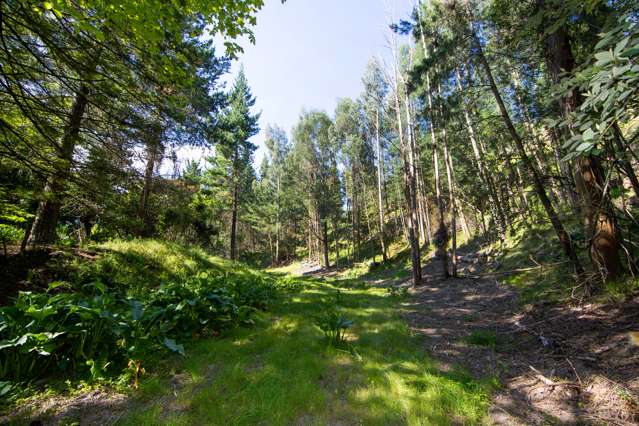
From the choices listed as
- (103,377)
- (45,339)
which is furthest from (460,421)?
(45,339)

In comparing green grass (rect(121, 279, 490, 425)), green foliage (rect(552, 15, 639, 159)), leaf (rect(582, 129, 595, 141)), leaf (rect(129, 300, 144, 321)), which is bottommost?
green grass (rect(121, 279, 490, 425))

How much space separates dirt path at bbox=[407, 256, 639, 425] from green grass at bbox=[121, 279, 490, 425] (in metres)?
0.40

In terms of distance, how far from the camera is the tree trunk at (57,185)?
3646 mm

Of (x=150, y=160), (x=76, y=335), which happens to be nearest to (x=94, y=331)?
(x=76, y=335)

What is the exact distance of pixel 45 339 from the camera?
2.06 m

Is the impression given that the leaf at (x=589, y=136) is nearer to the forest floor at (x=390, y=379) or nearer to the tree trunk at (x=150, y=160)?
the forest floor at (x=390, y=379)

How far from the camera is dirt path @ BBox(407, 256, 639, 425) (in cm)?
213

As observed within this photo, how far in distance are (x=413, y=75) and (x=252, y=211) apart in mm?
25114

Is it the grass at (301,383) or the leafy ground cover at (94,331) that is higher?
the leafy ground cover at (94,331)

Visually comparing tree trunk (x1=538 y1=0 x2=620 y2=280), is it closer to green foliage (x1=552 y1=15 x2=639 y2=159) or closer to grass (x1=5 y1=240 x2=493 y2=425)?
green foliage (x1=552 y1=15 x2=639 y2=159)

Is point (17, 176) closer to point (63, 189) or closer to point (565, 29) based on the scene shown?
point (63, 189)

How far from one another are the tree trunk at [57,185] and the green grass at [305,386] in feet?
10.6

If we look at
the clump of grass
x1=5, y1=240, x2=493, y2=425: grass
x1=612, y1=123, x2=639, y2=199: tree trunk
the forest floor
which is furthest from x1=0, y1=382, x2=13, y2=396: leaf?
the clump of grass

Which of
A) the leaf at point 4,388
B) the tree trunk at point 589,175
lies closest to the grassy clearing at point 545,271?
the tree trunk at point 589,175
